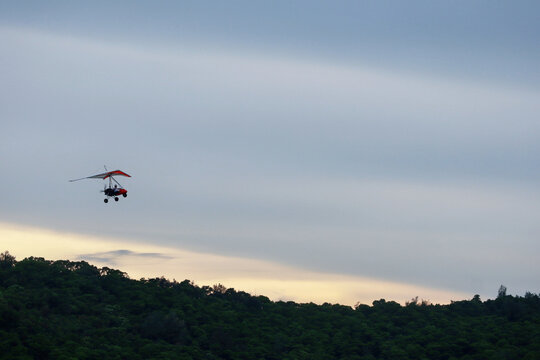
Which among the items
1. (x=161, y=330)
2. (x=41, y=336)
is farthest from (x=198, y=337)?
(x=41, y=336)

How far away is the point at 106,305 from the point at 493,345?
88.4m

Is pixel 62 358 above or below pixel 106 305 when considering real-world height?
below

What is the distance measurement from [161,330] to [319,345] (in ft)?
119

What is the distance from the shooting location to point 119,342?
169 meters

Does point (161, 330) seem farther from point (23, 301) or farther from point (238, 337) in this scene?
point (23, 301)

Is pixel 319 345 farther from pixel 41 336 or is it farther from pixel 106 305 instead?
pixel 41 336

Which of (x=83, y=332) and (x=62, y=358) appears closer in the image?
(x=62, y=358)

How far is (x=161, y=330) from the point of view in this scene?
185500 mm

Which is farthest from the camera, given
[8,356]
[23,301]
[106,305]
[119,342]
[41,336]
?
[106,305]

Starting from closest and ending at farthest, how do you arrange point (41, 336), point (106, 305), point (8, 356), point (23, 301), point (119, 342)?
point (8, 356)
point (41, 336)
point (119, 342)
point (23, 301)
point (106, 305)

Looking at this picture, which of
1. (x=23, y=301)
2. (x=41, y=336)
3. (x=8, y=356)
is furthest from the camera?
(x=23, y=301)

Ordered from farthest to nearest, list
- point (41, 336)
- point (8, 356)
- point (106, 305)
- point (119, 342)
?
point (106, 305), point (119, 342), point (41, 336), point (8, 356)

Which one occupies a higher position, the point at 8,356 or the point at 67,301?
the point at 67,301

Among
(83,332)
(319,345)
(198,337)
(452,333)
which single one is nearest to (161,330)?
(198,337)
